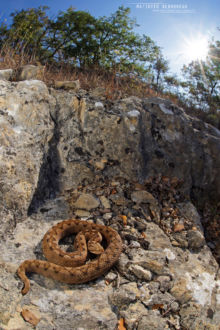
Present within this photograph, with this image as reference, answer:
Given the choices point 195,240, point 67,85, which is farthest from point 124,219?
point 67,85

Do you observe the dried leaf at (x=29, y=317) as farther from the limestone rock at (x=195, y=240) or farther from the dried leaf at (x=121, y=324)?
the limestone rock at (x=195, y=240)

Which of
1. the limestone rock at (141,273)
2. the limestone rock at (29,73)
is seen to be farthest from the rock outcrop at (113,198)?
the limestone rock at (29,73)

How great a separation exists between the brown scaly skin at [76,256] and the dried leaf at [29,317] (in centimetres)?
25

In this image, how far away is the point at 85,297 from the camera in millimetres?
3635

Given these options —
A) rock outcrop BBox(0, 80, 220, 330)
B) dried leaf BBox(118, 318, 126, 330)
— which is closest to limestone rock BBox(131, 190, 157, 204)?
rock outcrop BBox(0, 80, 220, 330)

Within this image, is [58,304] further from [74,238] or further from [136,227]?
[136,227]

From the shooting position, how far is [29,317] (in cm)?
319

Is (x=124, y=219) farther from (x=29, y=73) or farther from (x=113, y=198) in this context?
(x=29, y=73)

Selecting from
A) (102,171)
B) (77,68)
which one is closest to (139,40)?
(77,68)

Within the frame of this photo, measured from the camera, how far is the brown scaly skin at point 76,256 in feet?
12.4

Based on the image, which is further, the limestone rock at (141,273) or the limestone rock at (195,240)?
the limestone rock at (195,240)

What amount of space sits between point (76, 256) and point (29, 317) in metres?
1.12

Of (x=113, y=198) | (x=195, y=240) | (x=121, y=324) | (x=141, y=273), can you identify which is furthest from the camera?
(x=113, y=198)

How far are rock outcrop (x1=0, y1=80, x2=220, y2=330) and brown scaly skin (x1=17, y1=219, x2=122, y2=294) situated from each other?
0.12 m
